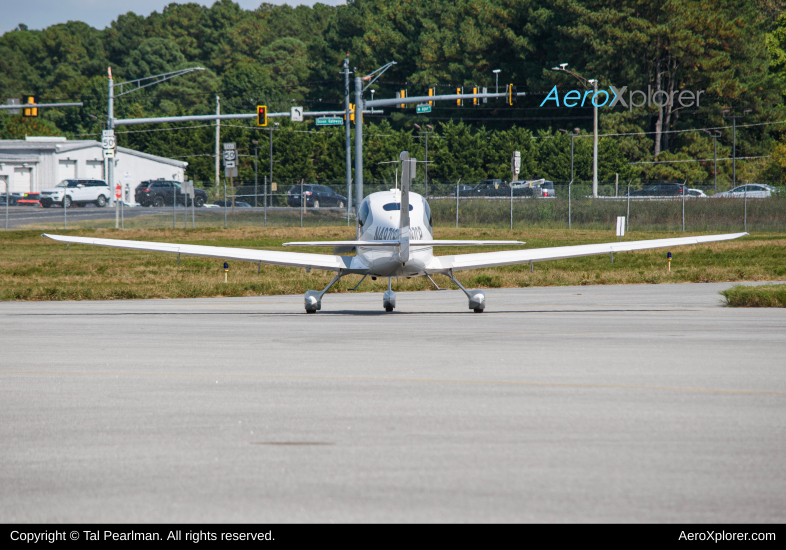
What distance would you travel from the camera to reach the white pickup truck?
69988 millimetres

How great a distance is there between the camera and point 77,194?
7100 centimetres

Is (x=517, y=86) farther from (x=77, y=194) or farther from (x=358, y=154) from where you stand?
(x=358, y=154)

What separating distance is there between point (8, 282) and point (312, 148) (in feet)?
218

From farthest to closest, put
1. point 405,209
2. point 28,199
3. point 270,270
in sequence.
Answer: point 28,199, point 270,270, point 405,209

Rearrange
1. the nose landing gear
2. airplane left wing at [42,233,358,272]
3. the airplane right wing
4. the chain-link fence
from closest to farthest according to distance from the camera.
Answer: the nose landing gear, airplane left wing at [42,233,358,272], the airplane right wing, the chain-link fence

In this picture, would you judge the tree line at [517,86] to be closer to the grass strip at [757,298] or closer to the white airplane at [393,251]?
the grass strip at [757,298]

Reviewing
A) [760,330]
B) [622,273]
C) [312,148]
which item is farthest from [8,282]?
[312,148]

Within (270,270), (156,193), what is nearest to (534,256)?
(270,270)

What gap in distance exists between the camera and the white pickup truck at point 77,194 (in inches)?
2755

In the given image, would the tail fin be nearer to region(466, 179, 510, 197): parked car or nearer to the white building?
region(466, 179, 510, 197): parked car

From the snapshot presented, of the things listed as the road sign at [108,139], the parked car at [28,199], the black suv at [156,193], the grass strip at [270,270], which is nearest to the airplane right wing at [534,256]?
the grass strip at [270,270]

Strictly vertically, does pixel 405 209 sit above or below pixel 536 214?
below

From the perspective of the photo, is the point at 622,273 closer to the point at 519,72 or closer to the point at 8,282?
the point at 8,282

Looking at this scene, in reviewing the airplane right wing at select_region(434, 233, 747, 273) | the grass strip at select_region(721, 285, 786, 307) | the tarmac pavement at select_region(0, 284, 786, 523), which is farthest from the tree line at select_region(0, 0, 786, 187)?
the tarmac pavement at select_region(0, 284, 786, 523)
